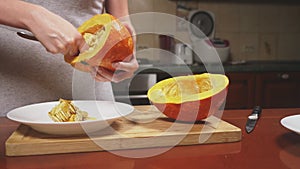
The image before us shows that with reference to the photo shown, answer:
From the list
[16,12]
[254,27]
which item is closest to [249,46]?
[254,27]

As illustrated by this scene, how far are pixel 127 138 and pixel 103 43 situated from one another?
0.18 meters

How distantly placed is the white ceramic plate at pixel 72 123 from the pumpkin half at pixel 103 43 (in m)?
0.11

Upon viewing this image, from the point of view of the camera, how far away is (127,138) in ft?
2.20

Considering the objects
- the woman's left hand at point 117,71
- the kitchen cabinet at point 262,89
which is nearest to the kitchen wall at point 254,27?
the kitchen cabinet at point 262,89

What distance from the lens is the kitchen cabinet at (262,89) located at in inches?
85.4

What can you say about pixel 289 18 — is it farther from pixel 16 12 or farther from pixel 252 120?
pixel 16 12

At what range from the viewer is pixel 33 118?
2.52 ft

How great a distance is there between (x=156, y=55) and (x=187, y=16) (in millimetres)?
377

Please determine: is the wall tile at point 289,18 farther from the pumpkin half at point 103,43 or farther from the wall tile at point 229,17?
the pumpkin half at point 103,43

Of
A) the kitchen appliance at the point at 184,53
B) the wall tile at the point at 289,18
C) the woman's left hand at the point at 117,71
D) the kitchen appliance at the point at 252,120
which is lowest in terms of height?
the kitchen appliance at the point at 184,53

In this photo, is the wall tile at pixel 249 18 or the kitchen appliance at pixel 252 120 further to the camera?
the wall tile at pixel 249 18

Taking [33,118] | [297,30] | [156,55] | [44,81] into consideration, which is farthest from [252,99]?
[33,118]

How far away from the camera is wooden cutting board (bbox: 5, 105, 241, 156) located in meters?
0.64

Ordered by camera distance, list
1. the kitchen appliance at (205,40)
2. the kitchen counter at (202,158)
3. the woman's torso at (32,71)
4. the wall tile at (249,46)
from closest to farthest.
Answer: the kitchen counter at (202,158), the woman's torso at (32,71), the kitchen appliance at (205,40), the wall tile at (249,46)
